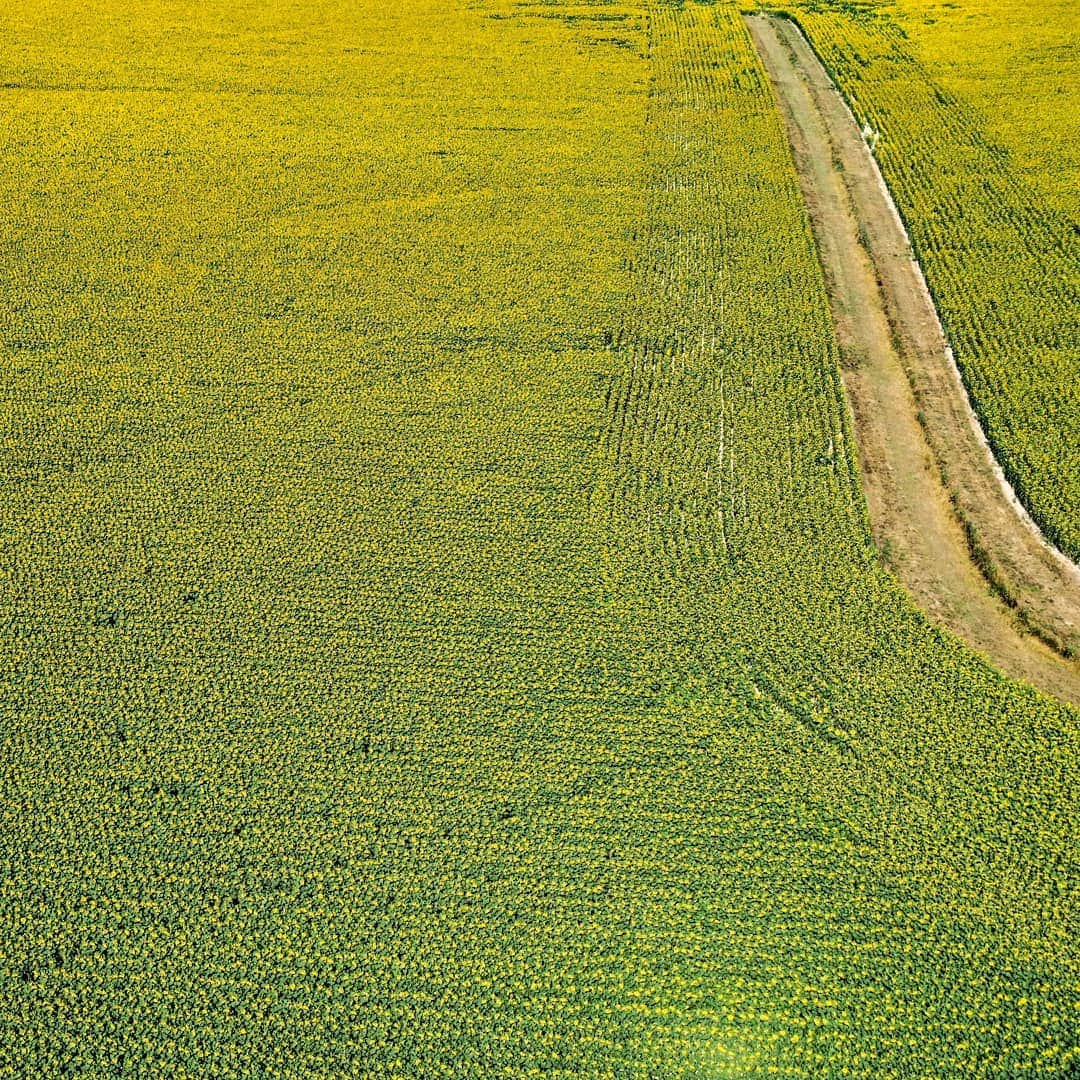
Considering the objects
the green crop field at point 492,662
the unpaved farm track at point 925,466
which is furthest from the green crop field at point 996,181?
the unpaved farm track at point 925,466

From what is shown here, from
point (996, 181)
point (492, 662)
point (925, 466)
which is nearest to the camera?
point (492, 662)

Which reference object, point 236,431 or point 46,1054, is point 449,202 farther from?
point 46,1054

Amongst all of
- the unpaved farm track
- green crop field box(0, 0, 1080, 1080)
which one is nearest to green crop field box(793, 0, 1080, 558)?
green crop field box(0, 0, 1080, 1080)

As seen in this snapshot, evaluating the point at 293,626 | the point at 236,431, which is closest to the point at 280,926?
the point at 293,626

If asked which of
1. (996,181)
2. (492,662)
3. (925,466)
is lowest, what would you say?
(492,662)

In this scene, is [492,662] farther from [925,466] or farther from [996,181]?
[996,181]

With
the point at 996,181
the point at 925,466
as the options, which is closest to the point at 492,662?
the point at 925,466

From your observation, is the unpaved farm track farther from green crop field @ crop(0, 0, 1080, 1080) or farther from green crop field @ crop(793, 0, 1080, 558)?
Result: green crop field @ crop(0, 0, 1080, 1080)

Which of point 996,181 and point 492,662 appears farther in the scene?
point 996,181
